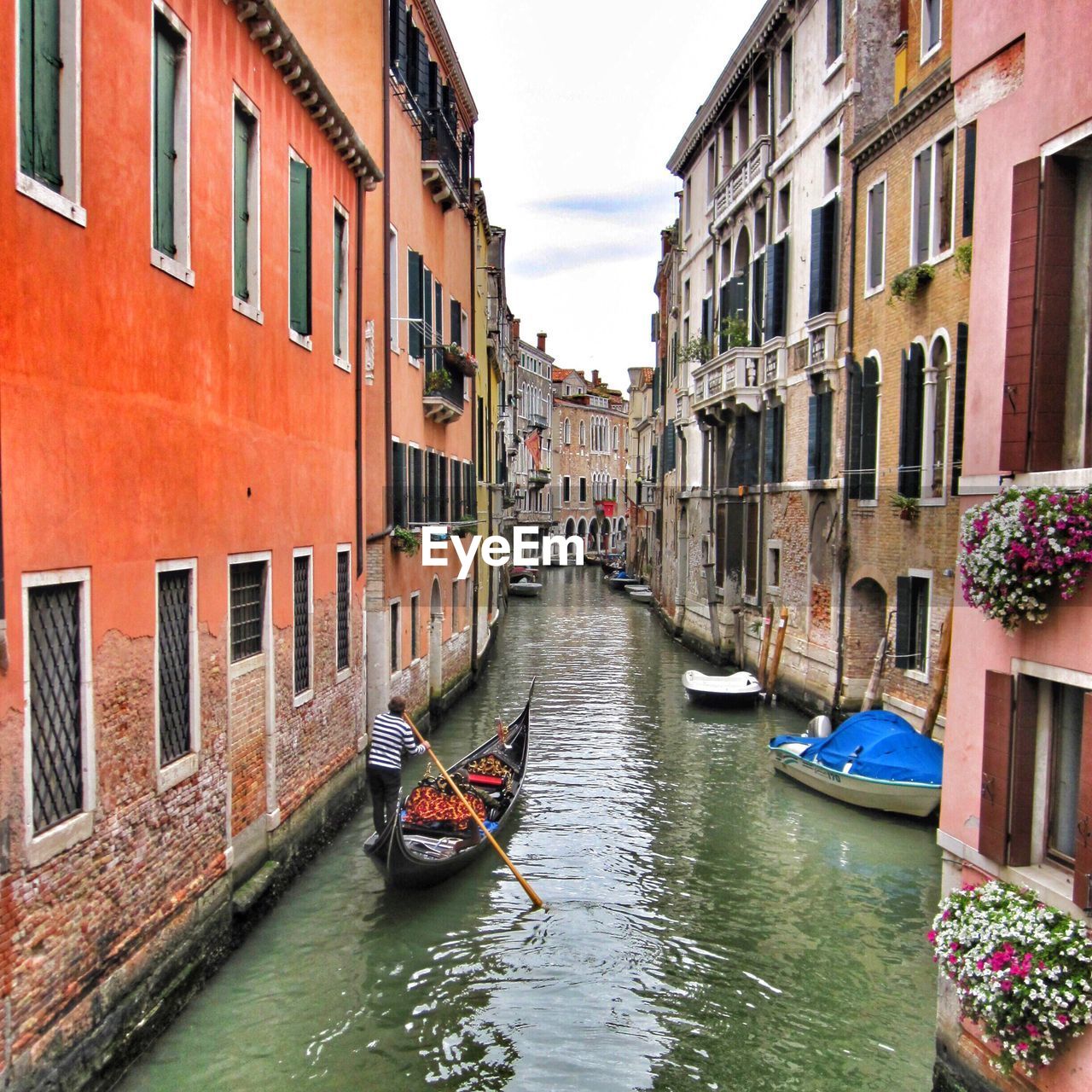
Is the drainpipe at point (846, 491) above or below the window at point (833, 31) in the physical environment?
below

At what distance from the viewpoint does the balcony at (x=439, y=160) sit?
41.4 ft

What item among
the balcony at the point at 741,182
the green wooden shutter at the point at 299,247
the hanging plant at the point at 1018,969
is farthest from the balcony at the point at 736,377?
the hanging plant at the point at 1018,969

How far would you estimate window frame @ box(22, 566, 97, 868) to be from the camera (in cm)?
385

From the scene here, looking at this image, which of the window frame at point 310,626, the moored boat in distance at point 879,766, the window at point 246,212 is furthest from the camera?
the moored boat in distance at point 879,766

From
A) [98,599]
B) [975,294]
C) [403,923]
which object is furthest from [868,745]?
[98,599]

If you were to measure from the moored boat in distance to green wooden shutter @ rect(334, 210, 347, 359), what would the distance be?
222 inches

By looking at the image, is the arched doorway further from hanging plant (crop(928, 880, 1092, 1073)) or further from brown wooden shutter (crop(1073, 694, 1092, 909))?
brown wooden shutter (crop(1073, 694, 1092, 909))

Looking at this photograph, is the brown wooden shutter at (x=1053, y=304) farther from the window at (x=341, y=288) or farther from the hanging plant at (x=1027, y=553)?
the window at (x=341, y=288)

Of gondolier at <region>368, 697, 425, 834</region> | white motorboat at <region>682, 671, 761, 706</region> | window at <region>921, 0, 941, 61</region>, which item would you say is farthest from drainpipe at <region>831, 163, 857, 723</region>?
gondolier at <region>368, 697, 425, 834</region>

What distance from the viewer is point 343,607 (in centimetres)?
898

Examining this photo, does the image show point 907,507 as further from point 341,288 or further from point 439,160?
point 439,160

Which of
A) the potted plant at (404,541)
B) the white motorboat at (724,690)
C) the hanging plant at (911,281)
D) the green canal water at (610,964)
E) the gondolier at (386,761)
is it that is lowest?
the green canal water at (610,964)

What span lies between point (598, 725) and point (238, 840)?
8032mm

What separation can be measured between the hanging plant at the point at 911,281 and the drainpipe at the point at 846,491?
152cm
